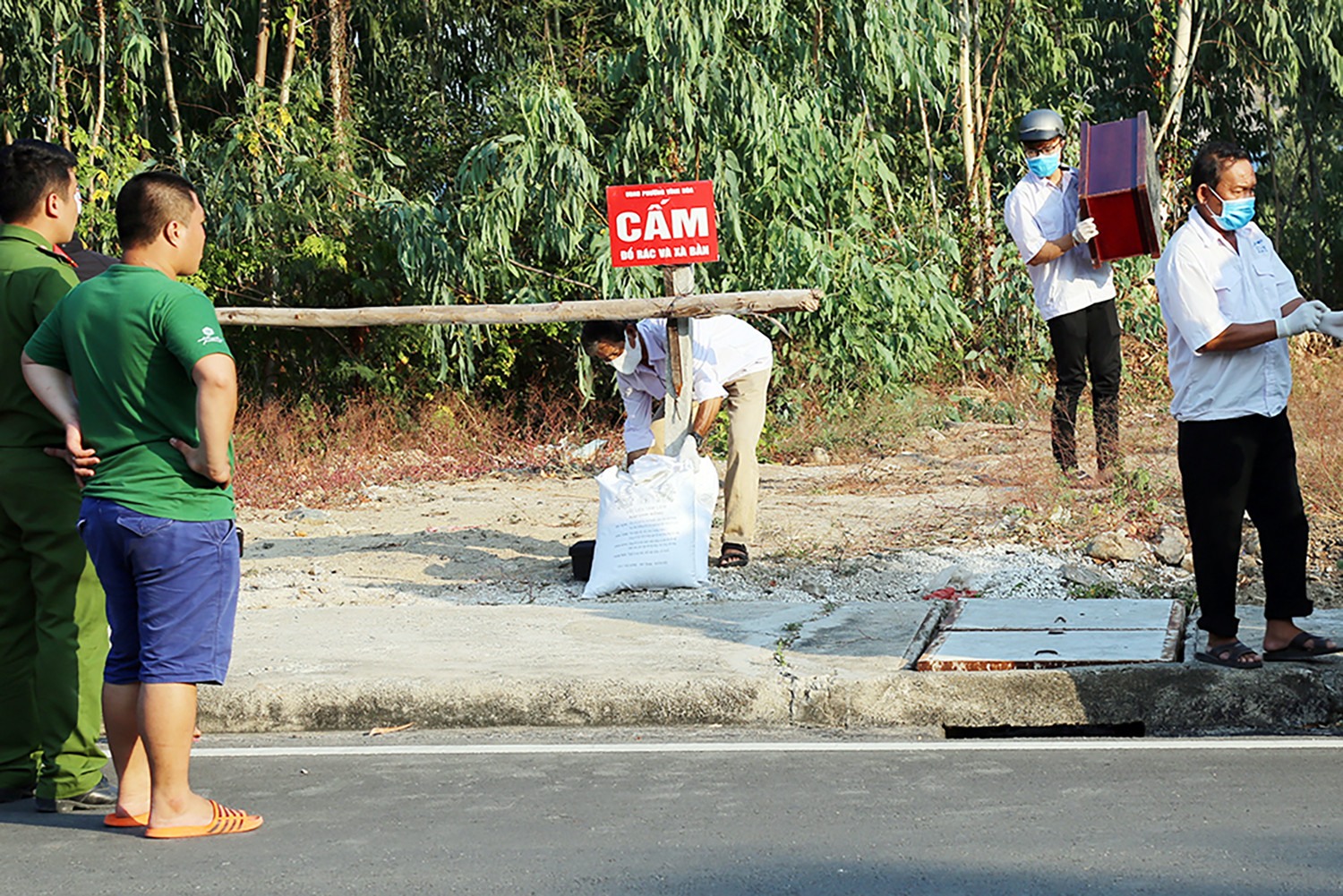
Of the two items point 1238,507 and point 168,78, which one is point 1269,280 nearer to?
point 1238,507

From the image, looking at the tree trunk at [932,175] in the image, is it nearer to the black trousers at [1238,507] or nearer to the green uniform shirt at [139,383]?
the black trousers at [1238,507]

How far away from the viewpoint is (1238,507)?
5.36m

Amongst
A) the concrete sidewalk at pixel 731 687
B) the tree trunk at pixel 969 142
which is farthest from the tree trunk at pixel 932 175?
the concrete sidewalk at pixel 731 687

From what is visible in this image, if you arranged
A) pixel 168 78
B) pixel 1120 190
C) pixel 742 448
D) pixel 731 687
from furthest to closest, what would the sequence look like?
pixel 168 78
pixel 1120 190
pixel 742 448
pixel 731 687

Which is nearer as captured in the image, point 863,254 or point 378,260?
point 863,254

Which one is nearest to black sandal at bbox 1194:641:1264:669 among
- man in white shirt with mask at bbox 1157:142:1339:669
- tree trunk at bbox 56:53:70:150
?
man in white shirt with mask at bbox 1157:142:1339:669

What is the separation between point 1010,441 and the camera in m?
12.0

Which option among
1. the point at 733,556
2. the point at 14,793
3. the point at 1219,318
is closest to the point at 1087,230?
the point at 733,556

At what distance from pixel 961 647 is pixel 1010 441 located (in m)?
6.35

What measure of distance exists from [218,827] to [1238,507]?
3.68m

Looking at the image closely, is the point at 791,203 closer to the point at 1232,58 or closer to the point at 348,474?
the point at 348,474

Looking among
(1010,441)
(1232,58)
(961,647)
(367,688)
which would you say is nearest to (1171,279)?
(961,647)

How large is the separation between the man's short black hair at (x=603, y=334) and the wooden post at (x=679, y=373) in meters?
0.28

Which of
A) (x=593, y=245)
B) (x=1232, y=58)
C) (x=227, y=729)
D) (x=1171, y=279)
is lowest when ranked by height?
(x=227, y=729)
